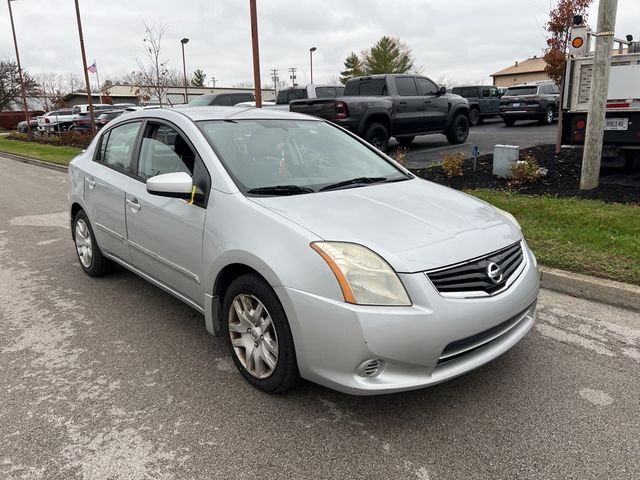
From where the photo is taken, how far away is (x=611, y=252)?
4.83 metres

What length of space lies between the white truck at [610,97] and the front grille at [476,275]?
225 inches

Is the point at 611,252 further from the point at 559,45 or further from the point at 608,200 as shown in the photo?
the point at 559,45

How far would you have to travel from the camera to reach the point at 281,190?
10.8 ft

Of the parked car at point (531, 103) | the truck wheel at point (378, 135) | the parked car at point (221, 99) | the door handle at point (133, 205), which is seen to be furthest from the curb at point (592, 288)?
the parked car at point (531, 103)

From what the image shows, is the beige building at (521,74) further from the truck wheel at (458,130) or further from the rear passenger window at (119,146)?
the rear passenger window at (119,146)

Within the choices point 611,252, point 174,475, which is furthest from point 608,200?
point 174,475

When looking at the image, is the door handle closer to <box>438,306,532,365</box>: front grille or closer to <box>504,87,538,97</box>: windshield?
<box>438,306,532,365</box>: front grille

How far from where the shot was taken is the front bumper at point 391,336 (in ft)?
8.13

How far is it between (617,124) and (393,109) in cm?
567

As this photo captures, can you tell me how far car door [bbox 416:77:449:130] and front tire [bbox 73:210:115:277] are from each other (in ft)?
32.7

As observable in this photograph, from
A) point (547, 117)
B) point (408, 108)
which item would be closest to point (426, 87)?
point (408, 108)

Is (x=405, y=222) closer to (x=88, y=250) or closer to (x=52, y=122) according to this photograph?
(x=88, y=250)

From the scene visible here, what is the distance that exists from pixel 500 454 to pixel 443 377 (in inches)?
16.7

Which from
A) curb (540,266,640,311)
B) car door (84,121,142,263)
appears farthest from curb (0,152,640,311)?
car door (84,121,142,263)
